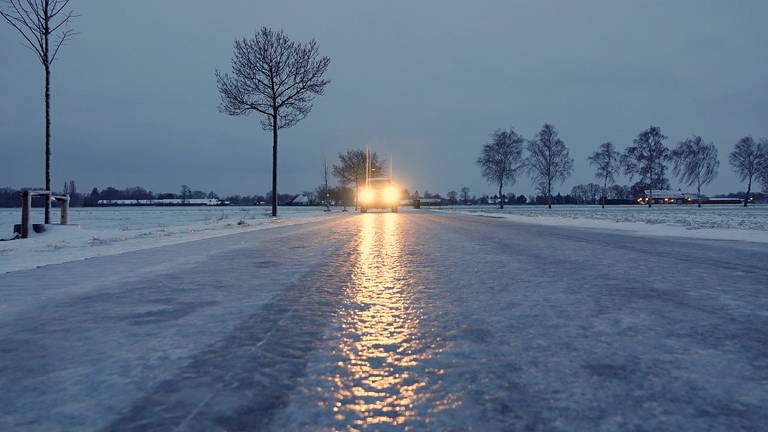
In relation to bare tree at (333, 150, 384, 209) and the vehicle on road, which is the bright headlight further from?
bare tree at (333, 150, 384, 209)

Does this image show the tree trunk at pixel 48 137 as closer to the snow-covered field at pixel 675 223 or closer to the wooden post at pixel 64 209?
the wooden post at pixel 64 209

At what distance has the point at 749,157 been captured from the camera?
2525 inches

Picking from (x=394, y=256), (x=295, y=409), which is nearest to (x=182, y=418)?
(x=295, y=409)

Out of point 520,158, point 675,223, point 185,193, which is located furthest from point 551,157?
point 185,193

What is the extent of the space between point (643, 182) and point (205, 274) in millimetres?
69268

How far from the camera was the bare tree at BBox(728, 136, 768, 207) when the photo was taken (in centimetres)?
6350

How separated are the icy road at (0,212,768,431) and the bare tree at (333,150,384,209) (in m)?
62.4

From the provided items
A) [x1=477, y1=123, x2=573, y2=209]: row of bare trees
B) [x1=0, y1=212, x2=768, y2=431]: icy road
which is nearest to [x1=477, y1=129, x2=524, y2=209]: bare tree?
[x1=477, y1=123, x2=573, y2=209]: row of bare trees

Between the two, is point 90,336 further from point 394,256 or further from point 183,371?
point 394,256

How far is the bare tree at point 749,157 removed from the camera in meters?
63.5

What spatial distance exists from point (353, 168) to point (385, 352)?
2640 inches

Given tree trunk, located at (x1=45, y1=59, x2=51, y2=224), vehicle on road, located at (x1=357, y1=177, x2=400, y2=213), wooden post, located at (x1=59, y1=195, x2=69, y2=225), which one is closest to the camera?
tree trunk, located at (x1=45, y1=59, x2=51, y2=224)

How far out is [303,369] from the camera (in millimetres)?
2090

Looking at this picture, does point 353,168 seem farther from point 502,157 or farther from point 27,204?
point 27,204
